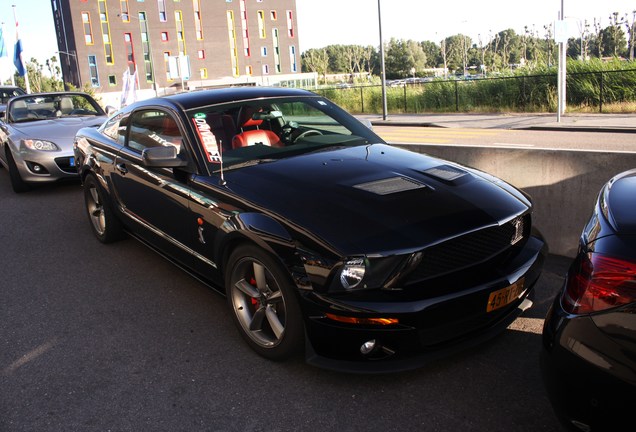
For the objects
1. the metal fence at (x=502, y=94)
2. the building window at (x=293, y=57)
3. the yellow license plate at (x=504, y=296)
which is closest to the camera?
the yellow license plate at (x=504, y=296)

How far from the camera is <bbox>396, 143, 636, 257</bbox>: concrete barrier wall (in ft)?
15.7

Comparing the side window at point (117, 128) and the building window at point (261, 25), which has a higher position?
the building window at point (261, 25)

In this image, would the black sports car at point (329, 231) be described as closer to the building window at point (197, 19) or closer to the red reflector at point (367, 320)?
the red reflector at point (367, 320)

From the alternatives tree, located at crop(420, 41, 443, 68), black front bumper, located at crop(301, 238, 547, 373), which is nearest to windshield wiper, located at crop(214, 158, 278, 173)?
black front bumper, located at crop(301, 238, 547, 373)

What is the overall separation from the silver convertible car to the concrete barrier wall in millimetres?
6448

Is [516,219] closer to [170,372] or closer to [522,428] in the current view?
[522,428]

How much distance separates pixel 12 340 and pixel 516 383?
131 inches

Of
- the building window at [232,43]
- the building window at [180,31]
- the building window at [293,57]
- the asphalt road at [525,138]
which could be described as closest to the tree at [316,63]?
the building window at [293,57]

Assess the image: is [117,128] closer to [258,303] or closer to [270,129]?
[270,129]

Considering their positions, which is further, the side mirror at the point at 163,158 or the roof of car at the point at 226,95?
the roof of car at the point at 226,95

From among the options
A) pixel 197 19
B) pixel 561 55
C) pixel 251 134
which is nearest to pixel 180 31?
pixel 197 19

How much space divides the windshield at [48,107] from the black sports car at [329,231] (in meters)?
6.34

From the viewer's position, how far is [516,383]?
3074 millimetres

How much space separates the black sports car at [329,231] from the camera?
2877 mm
